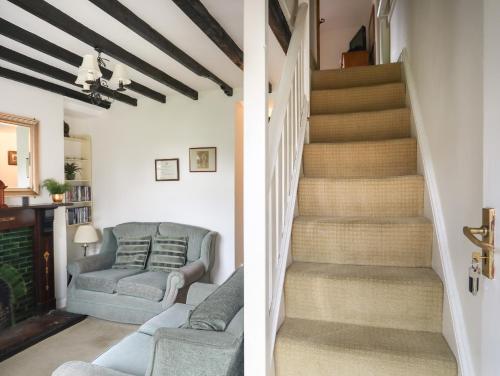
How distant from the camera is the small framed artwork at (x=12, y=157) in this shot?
3.34m

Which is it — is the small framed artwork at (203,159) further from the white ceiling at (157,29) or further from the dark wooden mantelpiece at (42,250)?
the dark wooden mantelpiece at (42,250)

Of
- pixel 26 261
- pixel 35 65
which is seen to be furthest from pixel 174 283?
pixel 35 65

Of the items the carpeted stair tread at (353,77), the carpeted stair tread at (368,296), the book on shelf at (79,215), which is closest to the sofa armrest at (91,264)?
the book on shelf at (79,215)

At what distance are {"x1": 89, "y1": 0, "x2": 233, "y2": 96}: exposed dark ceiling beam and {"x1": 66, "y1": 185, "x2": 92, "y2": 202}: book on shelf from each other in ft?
8.16

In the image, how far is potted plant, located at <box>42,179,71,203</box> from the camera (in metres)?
3.61

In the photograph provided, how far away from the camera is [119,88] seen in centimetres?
258

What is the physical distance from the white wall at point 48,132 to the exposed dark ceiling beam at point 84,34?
140cm

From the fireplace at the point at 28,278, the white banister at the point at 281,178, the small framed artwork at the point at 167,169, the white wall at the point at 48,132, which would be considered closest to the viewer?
the white banister at the point at 281,178

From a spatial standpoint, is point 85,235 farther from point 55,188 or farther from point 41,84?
point 41,84

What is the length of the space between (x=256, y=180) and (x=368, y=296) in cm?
71

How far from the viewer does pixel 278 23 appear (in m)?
2.47

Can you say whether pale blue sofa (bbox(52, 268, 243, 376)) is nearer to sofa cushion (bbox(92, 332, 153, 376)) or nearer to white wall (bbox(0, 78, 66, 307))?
sofa cushion (bbox(92, 332, 153, 376))

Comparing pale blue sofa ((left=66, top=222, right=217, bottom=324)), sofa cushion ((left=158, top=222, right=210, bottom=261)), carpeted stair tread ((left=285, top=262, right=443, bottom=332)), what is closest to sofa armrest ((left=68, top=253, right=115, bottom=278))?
pale blue sofa ((left=66, top=222, right=217, bottom=324))

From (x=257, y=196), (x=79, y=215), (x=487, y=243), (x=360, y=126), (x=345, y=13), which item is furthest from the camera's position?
(x=345, y=13)
